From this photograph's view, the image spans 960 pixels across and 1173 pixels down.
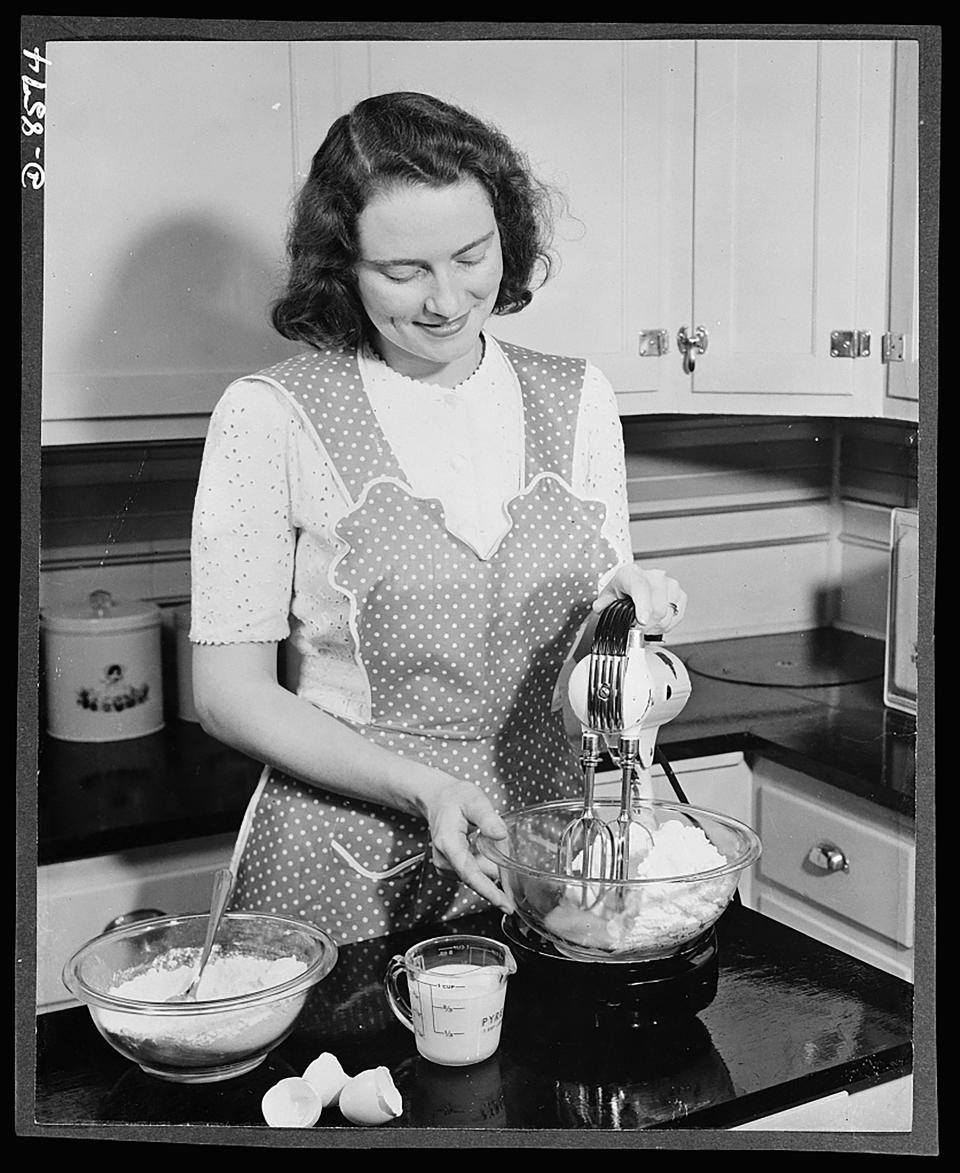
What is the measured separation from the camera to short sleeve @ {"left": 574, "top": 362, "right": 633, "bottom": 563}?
1.19 meters

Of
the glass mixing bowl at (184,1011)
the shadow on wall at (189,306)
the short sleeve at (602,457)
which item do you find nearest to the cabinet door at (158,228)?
the shadow on wall at (189,306)

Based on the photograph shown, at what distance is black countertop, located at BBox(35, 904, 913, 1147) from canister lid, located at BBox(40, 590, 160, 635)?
49 cm

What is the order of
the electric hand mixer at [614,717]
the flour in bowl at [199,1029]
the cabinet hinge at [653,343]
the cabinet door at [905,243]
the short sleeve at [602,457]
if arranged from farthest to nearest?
the cabinet hinge at [653,343] < the short sleeve at [602,457] < the cabinet door at [905,243] < the electric hand mixer at [614,717] < the flour in bowl at [199,1029]

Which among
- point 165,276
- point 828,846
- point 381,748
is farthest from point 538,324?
point 828,846

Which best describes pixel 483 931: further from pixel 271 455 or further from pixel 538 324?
pixel 538 324

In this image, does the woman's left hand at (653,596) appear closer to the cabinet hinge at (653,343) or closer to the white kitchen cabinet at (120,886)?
the cabinet hinge at (653,343)

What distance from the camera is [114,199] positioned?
4.00ft

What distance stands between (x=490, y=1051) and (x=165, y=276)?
759 mm

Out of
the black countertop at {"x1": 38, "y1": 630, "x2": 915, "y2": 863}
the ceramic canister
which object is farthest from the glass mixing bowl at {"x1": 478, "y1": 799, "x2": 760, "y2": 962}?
the ceramic canister

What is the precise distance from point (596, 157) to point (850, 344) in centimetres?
32

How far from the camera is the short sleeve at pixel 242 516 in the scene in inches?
A: 43.3

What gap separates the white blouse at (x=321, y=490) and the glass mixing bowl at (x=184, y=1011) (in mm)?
245

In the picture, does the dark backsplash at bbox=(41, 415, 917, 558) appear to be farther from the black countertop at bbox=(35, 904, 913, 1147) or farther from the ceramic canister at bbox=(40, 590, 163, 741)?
the black countertop at bbox=(35, 904, 913, 1147)

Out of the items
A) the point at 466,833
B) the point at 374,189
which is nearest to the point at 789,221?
the point at 374,189
